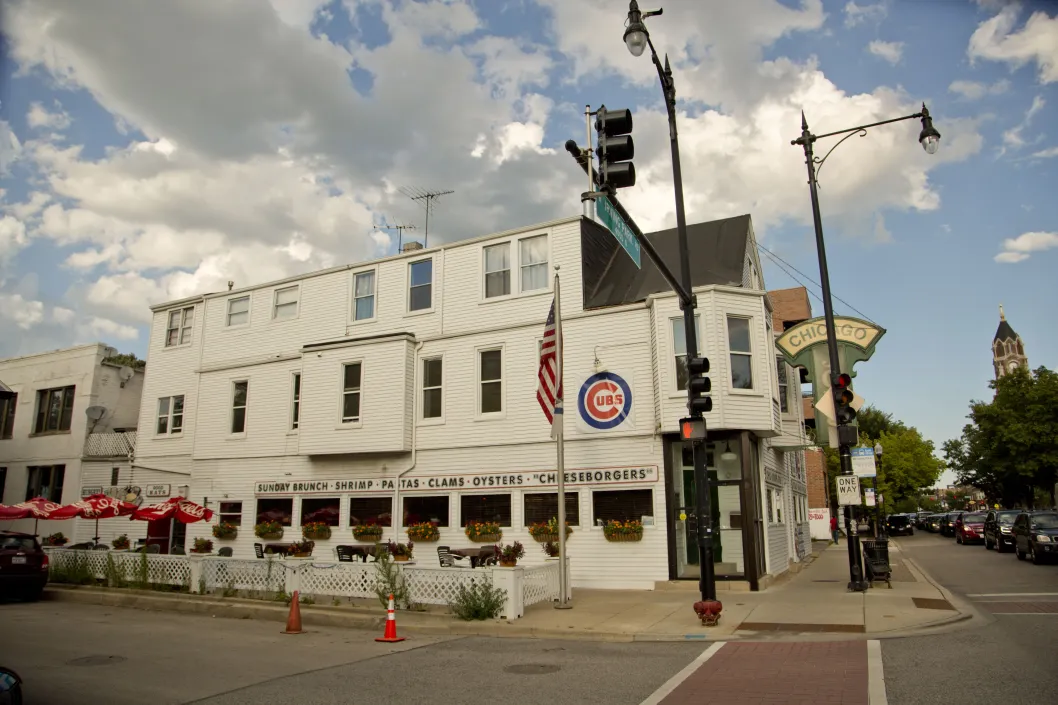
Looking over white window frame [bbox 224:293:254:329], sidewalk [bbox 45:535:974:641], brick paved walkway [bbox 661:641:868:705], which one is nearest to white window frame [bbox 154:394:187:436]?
white window frame [bbox 224:293:254:329]

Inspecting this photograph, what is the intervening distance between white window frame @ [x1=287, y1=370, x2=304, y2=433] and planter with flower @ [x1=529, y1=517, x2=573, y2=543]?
9.19 m

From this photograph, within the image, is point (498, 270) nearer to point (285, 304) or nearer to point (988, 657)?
point (285, 304)

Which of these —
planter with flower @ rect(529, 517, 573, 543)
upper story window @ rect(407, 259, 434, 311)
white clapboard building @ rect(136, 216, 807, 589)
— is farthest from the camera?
upper story window @ rect(407, 259, 434, 311)

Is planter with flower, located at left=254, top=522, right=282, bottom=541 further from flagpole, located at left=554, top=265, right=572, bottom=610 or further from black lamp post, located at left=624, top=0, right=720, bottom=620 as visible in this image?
black lamp post, located at left=624, top=0, right=720, bottom=620

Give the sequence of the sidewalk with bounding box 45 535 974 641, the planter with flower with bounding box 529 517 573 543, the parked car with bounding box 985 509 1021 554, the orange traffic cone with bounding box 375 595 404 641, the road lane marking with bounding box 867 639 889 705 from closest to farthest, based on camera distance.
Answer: the road lane marking with bounding box 867 639 889 705 < the sidewalk with bounding box 45 535 974 641 < the orange traffic cone with bounding box 375 595 404 641 < the planter with flower with bounding box 529 517 573 543 < the parked car with bounding box 985 509 1021 554

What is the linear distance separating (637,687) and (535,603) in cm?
677

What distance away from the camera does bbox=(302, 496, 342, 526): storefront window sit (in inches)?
899

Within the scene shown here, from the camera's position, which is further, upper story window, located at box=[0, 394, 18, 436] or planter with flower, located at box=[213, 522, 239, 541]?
upper story window, located at box=[0, 394, 18, 436]

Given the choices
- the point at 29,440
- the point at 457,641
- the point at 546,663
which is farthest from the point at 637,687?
the point at 29,440

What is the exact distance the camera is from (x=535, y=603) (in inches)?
581

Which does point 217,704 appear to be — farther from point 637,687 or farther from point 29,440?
point 29,440

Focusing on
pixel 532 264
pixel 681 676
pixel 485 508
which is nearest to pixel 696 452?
pixel 681 676

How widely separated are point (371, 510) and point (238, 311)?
31.4 feet

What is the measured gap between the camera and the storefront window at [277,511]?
23656 mm
